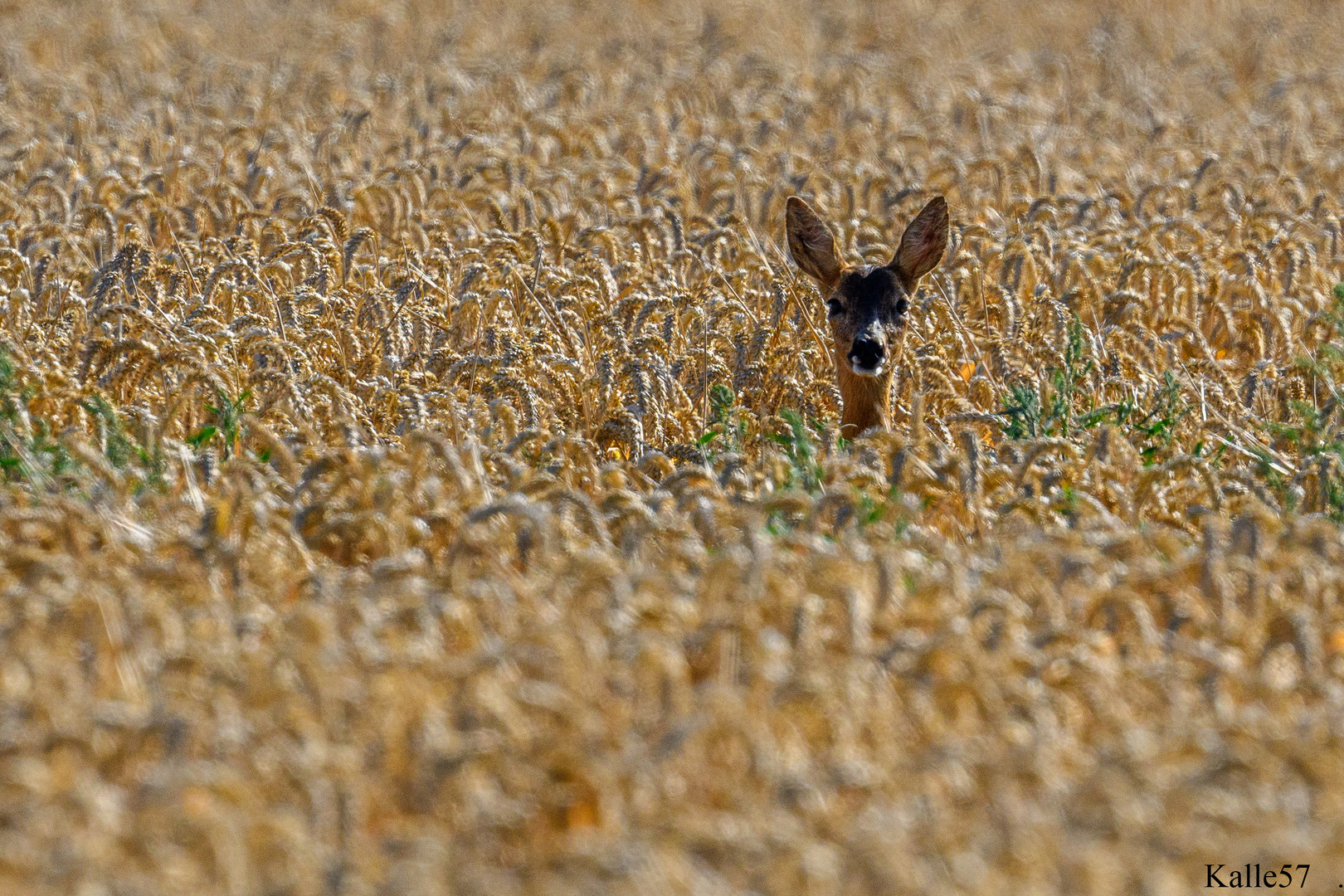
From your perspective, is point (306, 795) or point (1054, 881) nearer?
point (1054, 881)

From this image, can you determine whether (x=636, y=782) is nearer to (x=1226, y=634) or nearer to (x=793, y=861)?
(x=793, y=861)

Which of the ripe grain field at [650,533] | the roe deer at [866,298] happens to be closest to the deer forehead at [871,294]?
the roe deer at [866,298]

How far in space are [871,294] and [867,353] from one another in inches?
22.5

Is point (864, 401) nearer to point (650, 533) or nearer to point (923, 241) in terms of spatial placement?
point (923, 241)

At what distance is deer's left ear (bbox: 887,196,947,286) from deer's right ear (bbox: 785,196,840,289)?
0.28m

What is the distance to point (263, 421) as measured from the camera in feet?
21.3

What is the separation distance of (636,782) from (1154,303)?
5985mm

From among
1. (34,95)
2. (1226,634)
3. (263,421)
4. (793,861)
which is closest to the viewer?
(793,861)

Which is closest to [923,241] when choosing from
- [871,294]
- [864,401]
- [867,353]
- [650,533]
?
[871,294]

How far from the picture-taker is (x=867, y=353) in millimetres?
6770

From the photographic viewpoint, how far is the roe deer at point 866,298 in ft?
22.8

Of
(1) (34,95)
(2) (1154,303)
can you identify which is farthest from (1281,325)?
(1) (34,95)

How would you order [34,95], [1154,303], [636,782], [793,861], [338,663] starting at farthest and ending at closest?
[34,95], [1154,303], [338,663], [636,782], [793,861]

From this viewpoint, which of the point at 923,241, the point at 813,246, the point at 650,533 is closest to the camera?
the point at 650,533
